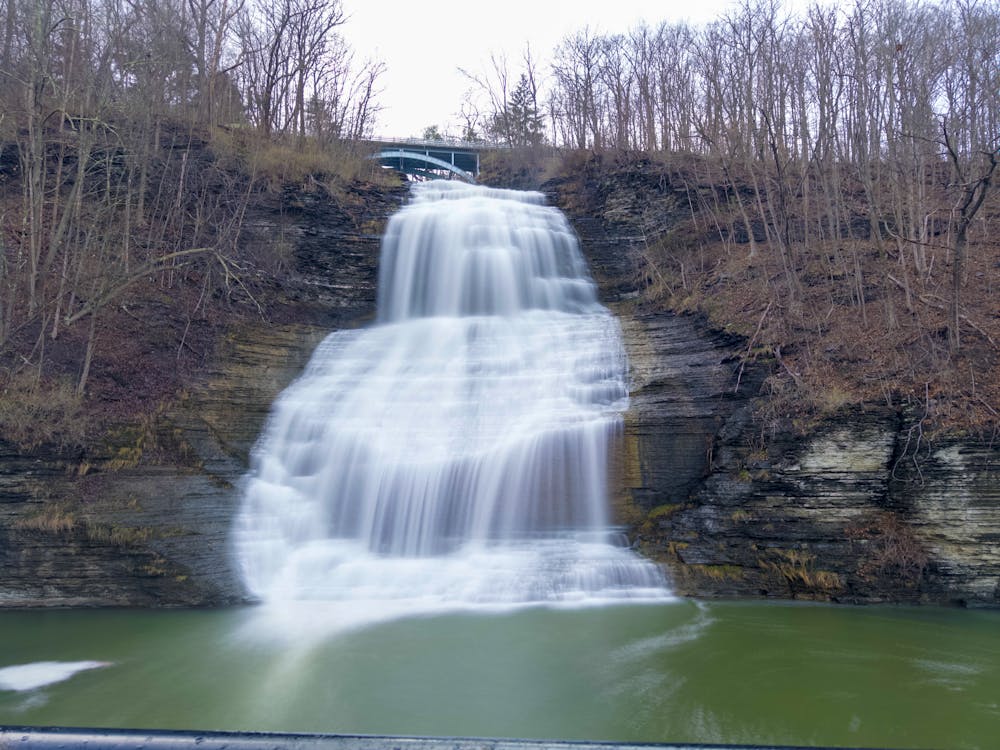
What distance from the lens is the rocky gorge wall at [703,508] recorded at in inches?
414

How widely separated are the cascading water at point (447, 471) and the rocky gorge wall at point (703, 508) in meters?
0.64

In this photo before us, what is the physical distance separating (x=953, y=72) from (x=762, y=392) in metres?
13.3

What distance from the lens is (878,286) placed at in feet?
50.0

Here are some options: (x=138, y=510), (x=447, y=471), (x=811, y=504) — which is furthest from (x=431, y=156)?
(x=811, y=504)

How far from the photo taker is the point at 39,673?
8.21 meters

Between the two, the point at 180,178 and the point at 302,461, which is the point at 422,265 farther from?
the point at 302,461

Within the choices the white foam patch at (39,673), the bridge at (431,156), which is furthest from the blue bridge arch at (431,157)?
the white foam patch at (39,673)

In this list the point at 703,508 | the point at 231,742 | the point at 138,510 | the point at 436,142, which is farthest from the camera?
the point at 436,142

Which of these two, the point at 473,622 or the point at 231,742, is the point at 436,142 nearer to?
the point at 473,622

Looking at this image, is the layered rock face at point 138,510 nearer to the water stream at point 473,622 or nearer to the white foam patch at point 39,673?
the water stream at point 473,622

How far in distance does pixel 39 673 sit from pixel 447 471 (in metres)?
6.59

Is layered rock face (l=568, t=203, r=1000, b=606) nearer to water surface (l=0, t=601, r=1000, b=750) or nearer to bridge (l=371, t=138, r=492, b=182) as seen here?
water surface (l=0, t=601, r=1000, b=750)

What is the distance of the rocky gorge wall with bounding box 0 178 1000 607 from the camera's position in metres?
10.5

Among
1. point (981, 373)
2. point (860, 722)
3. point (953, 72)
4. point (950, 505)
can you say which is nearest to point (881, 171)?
point (953, 72)
